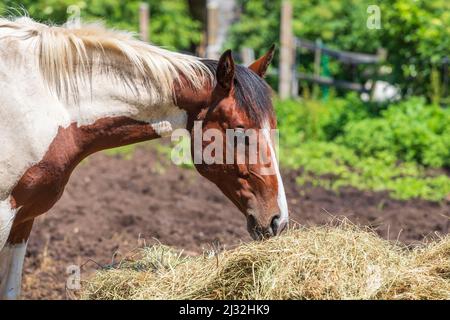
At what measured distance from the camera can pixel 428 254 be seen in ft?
10.8

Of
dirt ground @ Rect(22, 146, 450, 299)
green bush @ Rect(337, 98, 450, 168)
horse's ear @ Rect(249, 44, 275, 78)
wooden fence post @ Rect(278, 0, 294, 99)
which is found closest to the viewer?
horse's ear @ Rect(249, 44, 275, 78)

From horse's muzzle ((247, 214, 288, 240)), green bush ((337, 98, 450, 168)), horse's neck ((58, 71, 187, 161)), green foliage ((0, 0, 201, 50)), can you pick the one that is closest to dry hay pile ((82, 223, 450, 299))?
horse's muzzle ((247, 214, 288, 240))

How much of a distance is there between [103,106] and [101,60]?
22cm

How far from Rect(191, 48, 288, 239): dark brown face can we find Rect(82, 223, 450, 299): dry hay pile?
0.26 m

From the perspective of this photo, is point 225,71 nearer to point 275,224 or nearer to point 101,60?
point 101,60

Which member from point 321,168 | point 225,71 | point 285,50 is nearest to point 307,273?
point 225,71

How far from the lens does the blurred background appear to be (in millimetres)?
5750

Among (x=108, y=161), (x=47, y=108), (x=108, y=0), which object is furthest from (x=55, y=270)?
(x=108, y=0)

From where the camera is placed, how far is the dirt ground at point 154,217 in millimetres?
5246

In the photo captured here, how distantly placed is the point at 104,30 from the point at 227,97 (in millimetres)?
705

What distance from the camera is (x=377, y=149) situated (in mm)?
8617

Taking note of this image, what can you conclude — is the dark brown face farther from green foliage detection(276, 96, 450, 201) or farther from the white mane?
green foliage detection(276, 96, 450, 201)

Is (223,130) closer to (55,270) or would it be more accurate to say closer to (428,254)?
(428,254)

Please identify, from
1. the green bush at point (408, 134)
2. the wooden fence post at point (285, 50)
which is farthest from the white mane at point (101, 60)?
the wooden fence post at point (285, 50)
